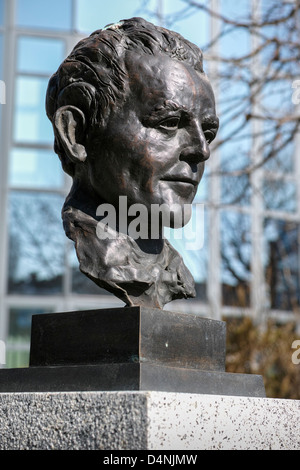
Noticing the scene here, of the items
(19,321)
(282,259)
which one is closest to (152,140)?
(19,321)

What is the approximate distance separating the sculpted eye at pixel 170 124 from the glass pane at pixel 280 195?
7168 millimetres

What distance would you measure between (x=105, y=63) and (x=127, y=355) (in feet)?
4.23

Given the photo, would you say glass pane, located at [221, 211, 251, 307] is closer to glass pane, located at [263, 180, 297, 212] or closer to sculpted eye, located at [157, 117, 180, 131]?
glass pane, located at [263, 180, 297, 212]

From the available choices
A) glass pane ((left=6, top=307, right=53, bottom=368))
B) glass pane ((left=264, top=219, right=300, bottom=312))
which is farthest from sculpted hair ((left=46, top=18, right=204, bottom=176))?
glass pane ((left=264, top=219, right=300, bottom=312))

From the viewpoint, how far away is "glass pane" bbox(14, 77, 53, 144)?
889cm

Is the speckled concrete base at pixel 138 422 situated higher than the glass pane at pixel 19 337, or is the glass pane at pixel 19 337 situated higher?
the glass pane at pixel 19 337

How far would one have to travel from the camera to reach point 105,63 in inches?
126

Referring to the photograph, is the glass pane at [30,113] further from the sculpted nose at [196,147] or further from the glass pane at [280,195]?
the sculpted nose at [196,147]

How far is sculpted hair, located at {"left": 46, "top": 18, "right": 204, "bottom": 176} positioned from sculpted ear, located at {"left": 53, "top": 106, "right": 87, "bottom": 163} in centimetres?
4

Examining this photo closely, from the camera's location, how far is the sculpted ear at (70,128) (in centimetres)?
325

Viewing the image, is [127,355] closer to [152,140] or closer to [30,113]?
[152,140]

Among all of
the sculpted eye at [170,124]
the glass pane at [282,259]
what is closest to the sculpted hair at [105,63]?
the sculpted eye at [170,124]

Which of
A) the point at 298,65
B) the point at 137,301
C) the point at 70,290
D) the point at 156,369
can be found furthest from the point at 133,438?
the point at 70,290

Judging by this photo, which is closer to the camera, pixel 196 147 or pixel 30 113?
pixel 196 147
